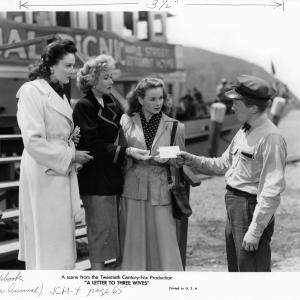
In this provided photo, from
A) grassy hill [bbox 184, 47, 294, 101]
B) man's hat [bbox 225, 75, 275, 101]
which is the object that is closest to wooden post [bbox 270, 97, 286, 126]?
grassy hill [bbox 184, 47, 294, 101]

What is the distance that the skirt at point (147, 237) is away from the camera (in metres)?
2.75

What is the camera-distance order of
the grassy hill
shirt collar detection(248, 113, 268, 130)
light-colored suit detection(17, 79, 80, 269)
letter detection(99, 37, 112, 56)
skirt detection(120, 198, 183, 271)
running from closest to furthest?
shirt collar detection(248, 113, 268, 130), light-colored suit detection(17, 79, 80, 269), skirt detection(120, 198, 183, 271), the grassy hill, letter detection(99, 37, 112, 56)

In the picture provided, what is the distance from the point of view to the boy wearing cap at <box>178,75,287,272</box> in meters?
2.29

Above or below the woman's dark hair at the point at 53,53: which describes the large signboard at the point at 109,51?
above

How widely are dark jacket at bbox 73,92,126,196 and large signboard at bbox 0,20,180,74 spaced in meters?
2.40

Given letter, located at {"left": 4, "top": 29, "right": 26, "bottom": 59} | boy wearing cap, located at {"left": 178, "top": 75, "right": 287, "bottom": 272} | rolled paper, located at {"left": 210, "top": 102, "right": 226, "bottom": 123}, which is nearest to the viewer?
boy wearing cap, located at {"left": 178, "top": 75, "right": 287, "bottom": 272}

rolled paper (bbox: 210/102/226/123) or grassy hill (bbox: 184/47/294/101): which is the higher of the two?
grassy hill (bbox: 184/47/294/101)

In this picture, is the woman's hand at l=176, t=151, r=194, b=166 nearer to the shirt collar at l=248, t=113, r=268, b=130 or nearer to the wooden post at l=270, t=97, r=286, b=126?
the shirt collar at l=248, t=113, r=268, b=130

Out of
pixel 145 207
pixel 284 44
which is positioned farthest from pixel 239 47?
pixel 145 207

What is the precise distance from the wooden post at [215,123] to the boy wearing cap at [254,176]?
358 cm

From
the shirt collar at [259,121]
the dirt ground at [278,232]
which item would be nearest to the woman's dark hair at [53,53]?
the shirt collar at [259,121]

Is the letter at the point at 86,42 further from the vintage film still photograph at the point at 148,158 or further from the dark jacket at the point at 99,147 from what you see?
the dark jacket at the point at 99,147

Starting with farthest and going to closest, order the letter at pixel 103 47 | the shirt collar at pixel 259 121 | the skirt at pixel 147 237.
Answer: the letter at pixel 103 47
the skirt at pixel 147 237
the shirt collar at pixel 259 121

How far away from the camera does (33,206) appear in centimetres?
262
